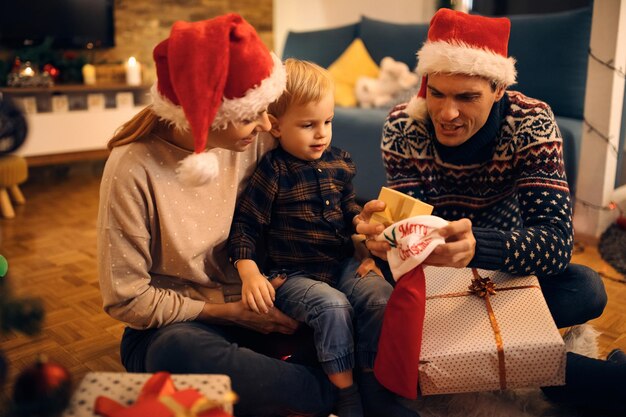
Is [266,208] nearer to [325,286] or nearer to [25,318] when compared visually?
[325,286]

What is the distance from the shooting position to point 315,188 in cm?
138

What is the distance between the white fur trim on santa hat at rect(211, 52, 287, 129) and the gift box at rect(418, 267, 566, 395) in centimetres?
53

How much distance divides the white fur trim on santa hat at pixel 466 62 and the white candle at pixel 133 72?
9.58 feet

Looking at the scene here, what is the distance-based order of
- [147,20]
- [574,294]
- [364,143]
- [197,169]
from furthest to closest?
[147,20]
[364,143]
[574,294]
[197,169]

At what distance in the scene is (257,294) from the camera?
1.22m

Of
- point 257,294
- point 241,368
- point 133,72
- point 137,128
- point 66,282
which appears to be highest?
point 137,128

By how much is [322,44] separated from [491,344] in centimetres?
304

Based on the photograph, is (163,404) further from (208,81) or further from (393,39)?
(393,39)

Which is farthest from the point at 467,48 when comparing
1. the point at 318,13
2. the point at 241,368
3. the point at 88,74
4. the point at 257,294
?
the point at 318,13

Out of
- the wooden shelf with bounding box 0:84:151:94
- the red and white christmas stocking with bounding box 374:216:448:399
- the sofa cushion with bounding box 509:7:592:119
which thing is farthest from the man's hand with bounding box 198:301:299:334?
the wooden shelf with bounding box 0:84:151:94

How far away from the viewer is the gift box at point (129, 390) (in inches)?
32.0

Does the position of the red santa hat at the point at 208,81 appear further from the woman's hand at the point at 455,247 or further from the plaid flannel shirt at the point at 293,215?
the woman's hand at the point at 455,247

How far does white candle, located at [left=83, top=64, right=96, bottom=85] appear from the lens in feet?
12.2

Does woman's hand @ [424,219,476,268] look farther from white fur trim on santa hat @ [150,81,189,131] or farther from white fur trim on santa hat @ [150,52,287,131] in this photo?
white fur trim on santa hat @ [150,81,189,131]
